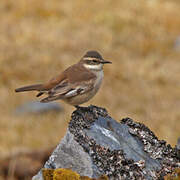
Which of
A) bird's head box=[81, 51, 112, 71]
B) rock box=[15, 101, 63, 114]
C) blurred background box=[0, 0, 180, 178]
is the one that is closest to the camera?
bird's head box=[81, 51, 112, 71]

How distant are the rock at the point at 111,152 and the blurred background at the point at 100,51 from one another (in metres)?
7.71

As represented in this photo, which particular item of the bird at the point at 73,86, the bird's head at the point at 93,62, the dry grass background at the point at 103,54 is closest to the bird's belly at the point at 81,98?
the bird at the point at 73,86

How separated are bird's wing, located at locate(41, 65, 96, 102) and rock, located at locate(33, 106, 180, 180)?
1.51 m

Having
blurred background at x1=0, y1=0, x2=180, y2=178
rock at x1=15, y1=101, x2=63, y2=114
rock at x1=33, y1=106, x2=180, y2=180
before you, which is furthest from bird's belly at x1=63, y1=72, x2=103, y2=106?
rock at x1=15, y1=101, x2=63, y2=114

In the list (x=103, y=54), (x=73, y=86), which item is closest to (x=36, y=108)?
(x=103, y=54)

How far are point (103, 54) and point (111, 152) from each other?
16.3 meters

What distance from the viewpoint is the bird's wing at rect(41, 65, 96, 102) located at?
637 cm

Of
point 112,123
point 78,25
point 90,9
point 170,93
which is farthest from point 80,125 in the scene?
point 90,9

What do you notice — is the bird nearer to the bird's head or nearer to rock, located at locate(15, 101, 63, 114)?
the bird's head

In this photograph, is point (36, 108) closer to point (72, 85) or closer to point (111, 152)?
point (72, 85)

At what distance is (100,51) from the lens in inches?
822

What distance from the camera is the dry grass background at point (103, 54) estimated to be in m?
14.4

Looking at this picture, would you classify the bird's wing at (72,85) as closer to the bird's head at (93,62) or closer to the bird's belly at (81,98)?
the bird's belly at (81,98)

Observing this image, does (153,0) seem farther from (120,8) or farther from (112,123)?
(112,123)
